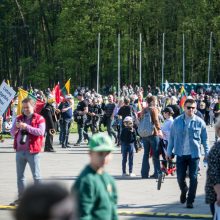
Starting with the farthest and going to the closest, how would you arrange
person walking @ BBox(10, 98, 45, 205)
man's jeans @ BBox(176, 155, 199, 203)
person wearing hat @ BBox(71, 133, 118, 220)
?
man's jeans @ BBox(176, 155, 199, 203) < person walking @ BBox(10, 98, 45, 205) < person wearing hat @ BBox(71, 133, 118, 220)

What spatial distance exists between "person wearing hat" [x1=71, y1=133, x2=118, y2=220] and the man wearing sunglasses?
622 centimetres

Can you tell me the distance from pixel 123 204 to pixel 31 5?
77.4 meters

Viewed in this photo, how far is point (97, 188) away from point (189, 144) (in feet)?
21.5

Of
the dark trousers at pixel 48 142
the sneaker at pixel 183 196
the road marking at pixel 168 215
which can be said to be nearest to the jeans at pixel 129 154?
the sneaker at pixel 183 196

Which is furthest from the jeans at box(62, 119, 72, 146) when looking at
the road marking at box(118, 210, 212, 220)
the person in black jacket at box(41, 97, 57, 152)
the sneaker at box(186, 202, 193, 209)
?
the road marking at box(118, 210, 212, 220)

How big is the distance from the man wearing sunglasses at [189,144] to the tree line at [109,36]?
216 ft

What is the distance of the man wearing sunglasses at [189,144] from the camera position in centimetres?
1174

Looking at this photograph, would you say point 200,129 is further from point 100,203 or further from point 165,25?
point 165,25

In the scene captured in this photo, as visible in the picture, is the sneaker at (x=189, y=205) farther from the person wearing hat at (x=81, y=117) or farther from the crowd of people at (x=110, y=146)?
the person wearing hat at (x=81, y=117)

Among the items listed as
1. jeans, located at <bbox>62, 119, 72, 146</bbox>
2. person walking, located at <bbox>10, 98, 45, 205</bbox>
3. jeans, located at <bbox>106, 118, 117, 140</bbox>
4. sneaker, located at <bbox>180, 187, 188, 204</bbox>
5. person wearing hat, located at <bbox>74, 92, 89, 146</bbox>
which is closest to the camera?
person walking, located at <bbox>10, 98, 45, 205</bbox>

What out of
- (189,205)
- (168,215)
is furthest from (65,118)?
(168,215)

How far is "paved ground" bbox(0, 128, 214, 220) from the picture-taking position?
11.9 m

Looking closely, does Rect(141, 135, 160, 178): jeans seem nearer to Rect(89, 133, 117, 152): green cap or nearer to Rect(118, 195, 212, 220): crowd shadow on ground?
Rect(118, 195, 212, 220): crowd shadow on ground

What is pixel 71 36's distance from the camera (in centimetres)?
7888
